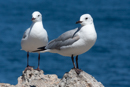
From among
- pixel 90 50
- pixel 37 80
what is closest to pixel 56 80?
A: pixel 37 80

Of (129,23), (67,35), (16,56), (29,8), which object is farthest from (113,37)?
(67,35)

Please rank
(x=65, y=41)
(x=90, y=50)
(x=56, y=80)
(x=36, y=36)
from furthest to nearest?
(x=90, y=50) < (x=36, y=36) < (x=56, y=80) < (x=65, y=41)

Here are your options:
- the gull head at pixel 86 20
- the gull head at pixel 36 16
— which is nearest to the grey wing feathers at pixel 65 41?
the gull head at pixel 86 20

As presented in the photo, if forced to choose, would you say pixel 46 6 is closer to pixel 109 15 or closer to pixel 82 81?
pixel 109 15

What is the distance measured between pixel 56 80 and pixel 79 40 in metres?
1.20

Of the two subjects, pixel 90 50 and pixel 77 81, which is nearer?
pixel 77 81

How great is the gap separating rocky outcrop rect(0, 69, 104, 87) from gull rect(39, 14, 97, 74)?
186 mm

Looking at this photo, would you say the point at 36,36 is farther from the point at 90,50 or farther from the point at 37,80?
the point at 90,50

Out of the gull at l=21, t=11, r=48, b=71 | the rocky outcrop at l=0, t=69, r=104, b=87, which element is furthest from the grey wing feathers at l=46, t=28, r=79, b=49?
the gull at l=21, t=11, r=48, b=71

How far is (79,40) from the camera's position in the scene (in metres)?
7.57

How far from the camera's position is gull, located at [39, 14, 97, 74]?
7.51 meters

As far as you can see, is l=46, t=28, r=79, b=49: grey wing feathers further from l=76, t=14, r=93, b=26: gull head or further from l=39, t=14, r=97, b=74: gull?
l=76, t=14, r=93, b=26: gull head

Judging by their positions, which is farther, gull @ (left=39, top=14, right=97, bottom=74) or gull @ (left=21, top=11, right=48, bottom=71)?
gull @ (left=21, top=11, right=48, bottom=71)

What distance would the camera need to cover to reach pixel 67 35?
26.1 ft
